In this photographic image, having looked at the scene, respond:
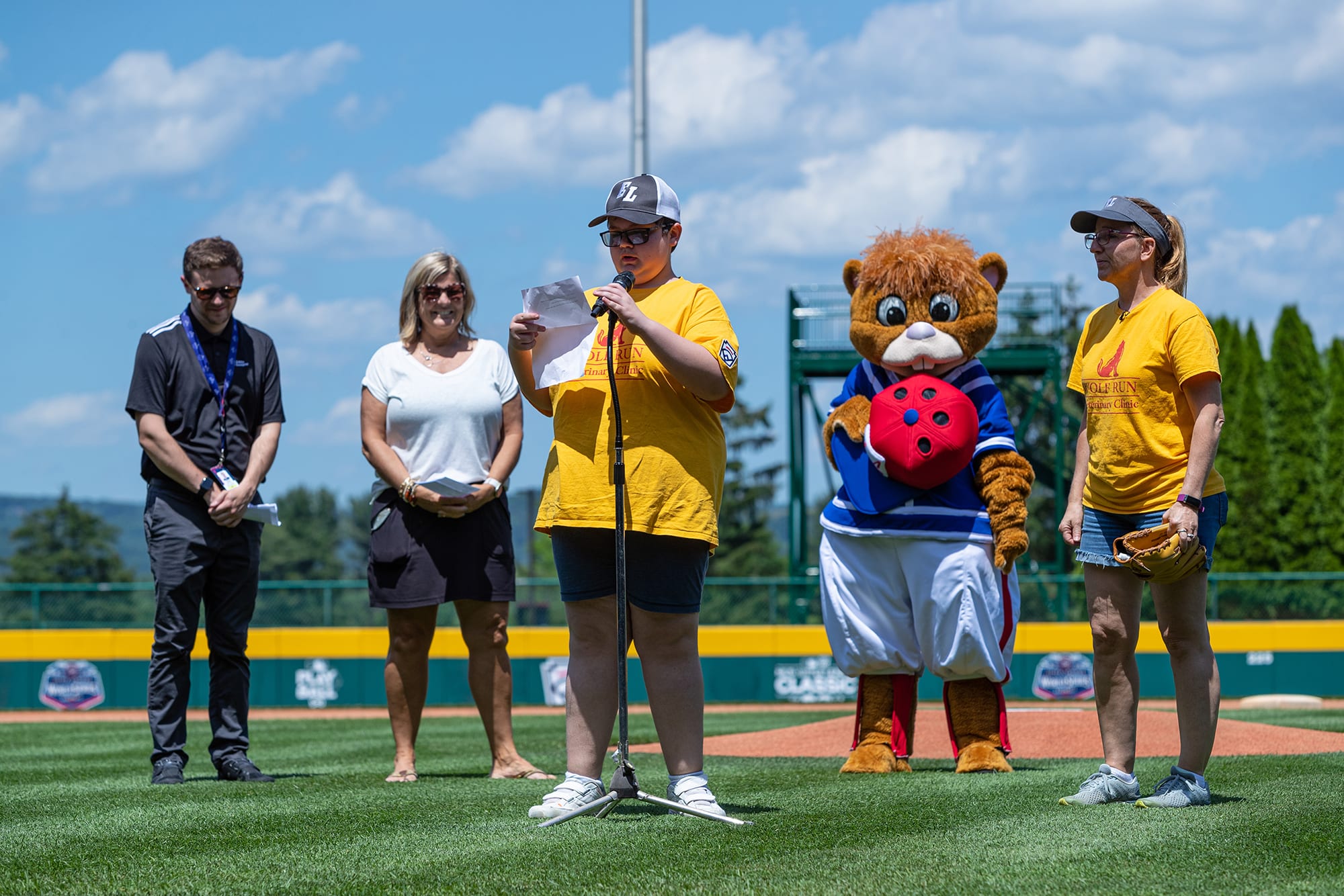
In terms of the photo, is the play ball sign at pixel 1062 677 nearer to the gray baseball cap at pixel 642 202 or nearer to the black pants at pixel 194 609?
the black pants at pixel 194 609

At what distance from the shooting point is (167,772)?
5703mm

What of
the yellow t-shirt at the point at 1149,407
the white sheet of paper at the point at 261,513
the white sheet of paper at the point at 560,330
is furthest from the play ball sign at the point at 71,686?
the yellow t-shirt at the point at 1149,407

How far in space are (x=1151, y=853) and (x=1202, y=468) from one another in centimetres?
136

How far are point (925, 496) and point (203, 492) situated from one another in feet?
10.1

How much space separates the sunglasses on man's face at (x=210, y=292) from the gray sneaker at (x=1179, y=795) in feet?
13.5

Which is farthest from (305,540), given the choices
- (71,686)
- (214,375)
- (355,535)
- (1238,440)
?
(214,375)

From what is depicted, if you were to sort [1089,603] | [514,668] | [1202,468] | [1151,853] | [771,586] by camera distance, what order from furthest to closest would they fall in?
1. [771,586]
2. [514,668]
3. [1089,603]
4. [1202,468]
5. [1151,853]

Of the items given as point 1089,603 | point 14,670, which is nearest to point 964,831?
point 1089,603

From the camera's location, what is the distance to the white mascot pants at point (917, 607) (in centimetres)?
608

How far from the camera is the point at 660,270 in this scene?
4.55 meters

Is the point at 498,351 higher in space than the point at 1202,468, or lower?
higher

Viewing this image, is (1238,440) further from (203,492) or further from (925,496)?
(203,492)

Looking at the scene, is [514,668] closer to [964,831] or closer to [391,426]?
[391,426]

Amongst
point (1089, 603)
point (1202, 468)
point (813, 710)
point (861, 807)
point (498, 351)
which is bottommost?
point (813, 710)
